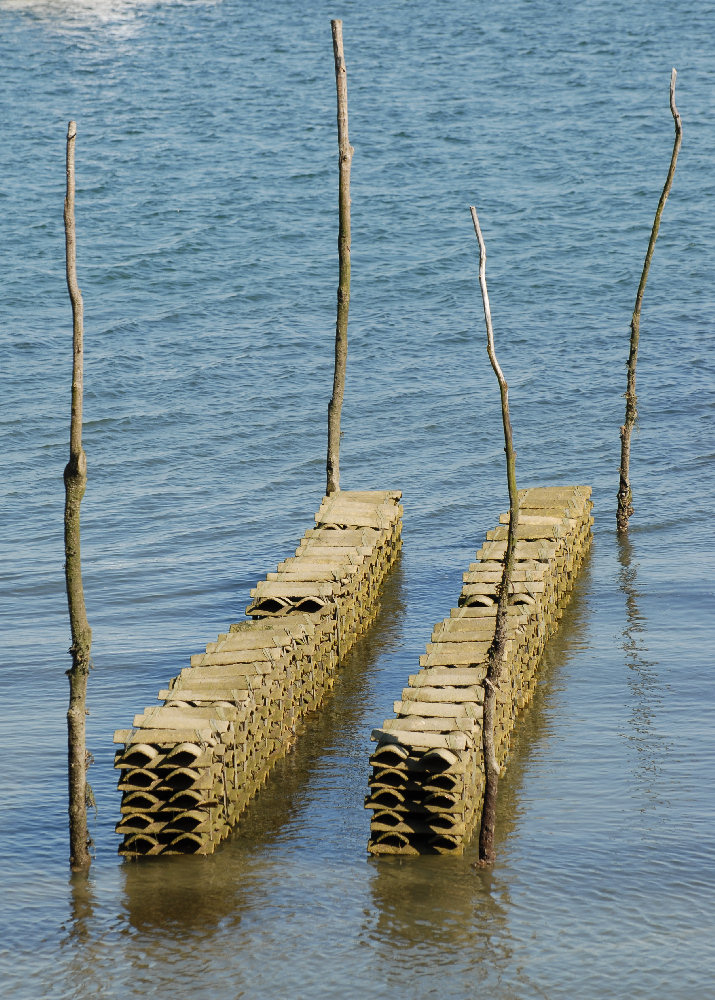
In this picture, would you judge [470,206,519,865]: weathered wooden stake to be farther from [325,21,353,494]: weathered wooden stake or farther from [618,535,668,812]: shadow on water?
[325,21,353,494]: weathered wooden stake

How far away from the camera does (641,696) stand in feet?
66.0

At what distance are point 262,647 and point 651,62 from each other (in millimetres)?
55346

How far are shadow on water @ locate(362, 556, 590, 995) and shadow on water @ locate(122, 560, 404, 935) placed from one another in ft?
4.10

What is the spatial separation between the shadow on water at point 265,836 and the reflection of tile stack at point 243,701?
19 cm

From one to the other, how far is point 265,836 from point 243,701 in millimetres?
1518

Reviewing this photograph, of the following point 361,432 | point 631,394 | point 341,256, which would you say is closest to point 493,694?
point 341,256

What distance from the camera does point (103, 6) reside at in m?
81.1

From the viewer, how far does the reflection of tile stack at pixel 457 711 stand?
51.9 ft

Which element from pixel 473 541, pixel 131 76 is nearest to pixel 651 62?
pixel 131 76

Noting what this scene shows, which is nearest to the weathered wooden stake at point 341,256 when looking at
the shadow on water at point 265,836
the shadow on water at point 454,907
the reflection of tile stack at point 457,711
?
the reflection of tile stack at point 457,711

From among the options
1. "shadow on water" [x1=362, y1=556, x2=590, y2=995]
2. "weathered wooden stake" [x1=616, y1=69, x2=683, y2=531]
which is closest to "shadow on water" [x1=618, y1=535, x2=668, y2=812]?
"shadow on water" [x1=362, y1=556, x2=590, y2=995]

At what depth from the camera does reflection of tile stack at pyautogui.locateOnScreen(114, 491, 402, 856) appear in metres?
16.0

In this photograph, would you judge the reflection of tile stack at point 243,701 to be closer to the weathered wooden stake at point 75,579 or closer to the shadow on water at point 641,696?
the weathered wooden stake at point 75,579

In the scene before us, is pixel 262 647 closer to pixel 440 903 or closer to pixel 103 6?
pixel 440 903
